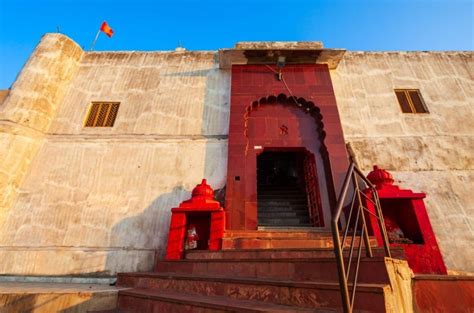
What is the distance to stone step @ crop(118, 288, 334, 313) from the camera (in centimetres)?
215

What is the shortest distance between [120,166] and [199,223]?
8.83ft

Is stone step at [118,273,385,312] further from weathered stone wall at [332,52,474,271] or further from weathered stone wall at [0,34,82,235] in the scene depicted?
weathered stone wall at [0,34,82,235]

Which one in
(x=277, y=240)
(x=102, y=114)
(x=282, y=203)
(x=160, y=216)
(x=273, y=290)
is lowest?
(x=273, y=290)

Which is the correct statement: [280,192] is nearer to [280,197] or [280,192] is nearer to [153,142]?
[280,197]

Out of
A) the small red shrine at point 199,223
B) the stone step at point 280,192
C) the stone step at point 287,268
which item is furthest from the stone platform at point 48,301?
the stone step at point 280,192

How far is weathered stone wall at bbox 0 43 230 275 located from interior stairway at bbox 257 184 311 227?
5.74ft

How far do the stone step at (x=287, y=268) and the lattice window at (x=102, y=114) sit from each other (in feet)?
16.1

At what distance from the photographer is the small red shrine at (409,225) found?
170 inches

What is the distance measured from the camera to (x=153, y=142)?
677cm

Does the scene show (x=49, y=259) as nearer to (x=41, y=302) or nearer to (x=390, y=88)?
(x=41, y=302)

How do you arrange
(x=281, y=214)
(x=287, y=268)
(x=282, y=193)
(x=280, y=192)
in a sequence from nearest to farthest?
(x=287, y=268) < (x=281, y=214) < (x=282, y=193) < (x=280, y=192)

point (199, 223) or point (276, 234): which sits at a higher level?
point (199, 223)

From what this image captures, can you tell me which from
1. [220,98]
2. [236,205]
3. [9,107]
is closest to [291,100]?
[220,98]

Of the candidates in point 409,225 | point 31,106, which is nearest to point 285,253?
point 409,225
